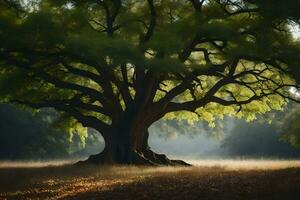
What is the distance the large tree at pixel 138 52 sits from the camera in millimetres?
20844


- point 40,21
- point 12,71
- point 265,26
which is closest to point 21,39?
point 40,21

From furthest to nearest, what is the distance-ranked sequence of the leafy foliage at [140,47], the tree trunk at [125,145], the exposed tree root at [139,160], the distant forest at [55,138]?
the distant forest at [55,138] < the tree trunk at [125,145] < the exposed tree root at [139,160] < the leafy foliage at [140,47]

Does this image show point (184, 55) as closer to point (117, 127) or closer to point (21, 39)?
point (117, 127)

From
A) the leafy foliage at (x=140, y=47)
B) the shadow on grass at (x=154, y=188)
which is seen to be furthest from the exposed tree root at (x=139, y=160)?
the shadow on grass at (x=154, y=188)

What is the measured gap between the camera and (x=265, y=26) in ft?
71.0

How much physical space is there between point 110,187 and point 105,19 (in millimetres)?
12897

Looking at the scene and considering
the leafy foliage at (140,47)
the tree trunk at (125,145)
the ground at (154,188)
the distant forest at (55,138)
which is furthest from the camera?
the distant forest at (55,138)

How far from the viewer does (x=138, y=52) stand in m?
20.6

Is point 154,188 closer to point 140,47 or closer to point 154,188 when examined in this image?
point 154,188

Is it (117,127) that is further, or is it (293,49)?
(117,127)

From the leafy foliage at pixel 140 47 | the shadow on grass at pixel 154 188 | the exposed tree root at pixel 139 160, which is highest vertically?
the leafy foliage at pixel 140 47

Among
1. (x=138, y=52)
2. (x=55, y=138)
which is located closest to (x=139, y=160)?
(x=138, y=52)

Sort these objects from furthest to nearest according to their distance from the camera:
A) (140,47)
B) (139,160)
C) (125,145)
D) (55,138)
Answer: (55,138)
(125,145)
(139,160)
(140,47)

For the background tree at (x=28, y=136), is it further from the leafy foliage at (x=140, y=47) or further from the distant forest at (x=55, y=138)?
the leafy foliage at (x=140, y=47)
